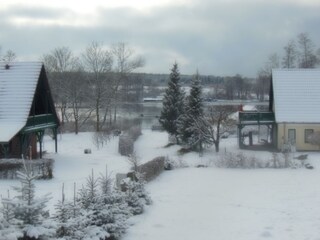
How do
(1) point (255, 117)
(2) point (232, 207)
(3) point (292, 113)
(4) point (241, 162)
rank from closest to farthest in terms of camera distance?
1. (2) point (232, 207)
2. (4) point (241, 162)
3. (3) point (292, 113)
4. (1) point (255, 117)

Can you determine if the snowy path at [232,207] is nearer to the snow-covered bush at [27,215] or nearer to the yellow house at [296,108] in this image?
the snow-covered bush at [27,215]

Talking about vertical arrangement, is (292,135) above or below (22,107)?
below

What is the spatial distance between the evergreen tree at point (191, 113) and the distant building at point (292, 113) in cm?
344

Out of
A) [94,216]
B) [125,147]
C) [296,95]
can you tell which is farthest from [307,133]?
[94,216]

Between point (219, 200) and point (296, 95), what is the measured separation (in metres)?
22.6

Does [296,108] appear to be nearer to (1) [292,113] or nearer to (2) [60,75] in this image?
(1) [292,113]

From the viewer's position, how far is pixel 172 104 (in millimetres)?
42156

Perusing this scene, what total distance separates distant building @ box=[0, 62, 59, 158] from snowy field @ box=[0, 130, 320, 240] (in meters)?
2.53

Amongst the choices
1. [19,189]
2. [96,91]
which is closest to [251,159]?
[19,189]

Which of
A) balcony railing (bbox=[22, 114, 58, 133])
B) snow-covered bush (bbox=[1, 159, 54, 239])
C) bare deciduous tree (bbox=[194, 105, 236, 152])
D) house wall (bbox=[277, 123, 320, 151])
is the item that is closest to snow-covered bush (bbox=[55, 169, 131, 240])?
snow-covered bush (bbox=[1, 159, 54, 239])

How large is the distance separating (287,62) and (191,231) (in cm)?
6799

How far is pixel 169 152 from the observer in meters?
37.2

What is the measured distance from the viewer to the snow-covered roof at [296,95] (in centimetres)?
3631

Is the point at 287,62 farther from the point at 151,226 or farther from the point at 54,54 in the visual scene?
the point at 151,226
